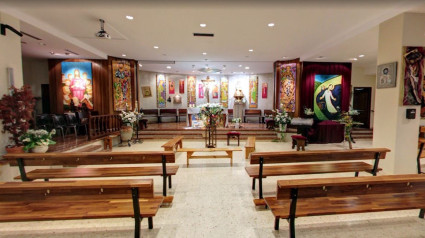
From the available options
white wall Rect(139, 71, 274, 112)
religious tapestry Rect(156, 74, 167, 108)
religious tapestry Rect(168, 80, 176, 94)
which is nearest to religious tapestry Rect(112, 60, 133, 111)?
white wall Rect(139, 71, 274, 112)

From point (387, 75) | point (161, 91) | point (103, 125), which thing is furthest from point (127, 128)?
point (387, 75)

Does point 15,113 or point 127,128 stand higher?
point 15,113

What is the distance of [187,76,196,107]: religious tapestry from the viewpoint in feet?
41.9

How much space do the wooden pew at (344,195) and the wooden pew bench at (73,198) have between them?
4.07 ft

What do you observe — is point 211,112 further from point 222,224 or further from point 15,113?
point 15,113

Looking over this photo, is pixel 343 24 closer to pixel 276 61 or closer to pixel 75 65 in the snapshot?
pixel 276 61

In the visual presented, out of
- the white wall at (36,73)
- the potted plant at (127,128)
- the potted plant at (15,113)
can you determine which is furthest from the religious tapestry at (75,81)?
the potted plant at (15,113)

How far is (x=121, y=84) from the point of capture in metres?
8.19

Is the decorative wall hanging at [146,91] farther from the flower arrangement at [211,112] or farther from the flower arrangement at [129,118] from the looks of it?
the flower arrangement at [211,112]

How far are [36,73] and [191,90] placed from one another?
7397mm

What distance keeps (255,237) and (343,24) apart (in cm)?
488

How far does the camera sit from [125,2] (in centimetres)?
166

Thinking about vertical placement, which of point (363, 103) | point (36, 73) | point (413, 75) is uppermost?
point (36, 73)

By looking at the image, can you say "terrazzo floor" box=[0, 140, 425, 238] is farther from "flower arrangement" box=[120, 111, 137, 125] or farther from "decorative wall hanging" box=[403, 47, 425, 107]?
"flower arrangement" box=[120, 111, 137, 125]
